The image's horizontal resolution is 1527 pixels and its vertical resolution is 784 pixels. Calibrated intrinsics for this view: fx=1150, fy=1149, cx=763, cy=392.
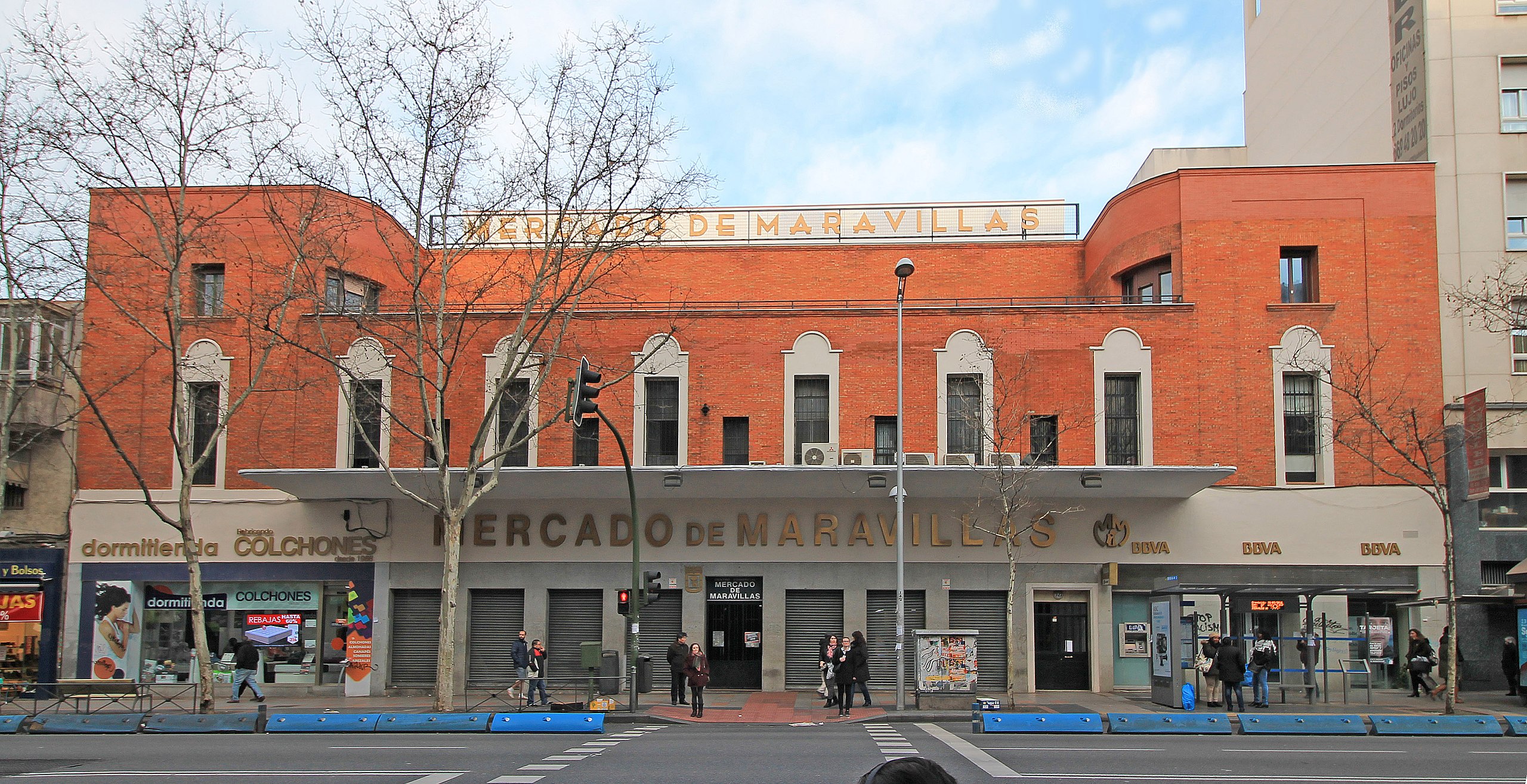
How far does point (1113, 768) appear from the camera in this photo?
14.1 meters

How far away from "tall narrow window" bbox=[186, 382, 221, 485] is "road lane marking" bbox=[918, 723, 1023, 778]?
19.3 m

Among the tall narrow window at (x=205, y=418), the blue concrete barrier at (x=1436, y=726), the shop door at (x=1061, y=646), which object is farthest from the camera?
the tall narrow window at (x=205, y=418)

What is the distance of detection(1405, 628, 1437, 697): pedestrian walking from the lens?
83.1 feet

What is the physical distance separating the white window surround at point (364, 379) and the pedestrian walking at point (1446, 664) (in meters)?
23.5

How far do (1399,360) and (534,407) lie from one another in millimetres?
20788

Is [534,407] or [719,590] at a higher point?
[534,407]

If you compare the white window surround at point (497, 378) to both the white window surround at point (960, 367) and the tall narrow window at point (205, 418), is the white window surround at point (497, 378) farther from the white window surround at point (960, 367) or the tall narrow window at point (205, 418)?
the white window surround at point (960, 367)

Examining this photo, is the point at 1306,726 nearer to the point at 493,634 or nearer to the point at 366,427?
the point at 493,634

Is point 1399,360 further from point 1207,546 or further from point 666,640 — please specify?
point 666,640

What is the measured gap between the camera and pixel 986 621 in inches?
1094

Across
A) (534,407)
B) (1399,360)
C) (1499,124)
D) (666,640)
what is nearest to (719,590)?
(666,640)

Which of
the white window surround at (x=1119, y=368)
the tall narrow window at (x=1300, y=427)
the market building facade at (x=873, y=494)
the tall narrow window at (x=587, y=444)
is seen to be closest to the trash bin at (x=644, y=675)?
the market building facade at (x=873, y=494)

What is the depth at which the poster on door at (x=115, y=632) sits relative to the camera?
27.9 m

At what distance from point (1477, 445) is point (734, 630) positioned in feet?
57.3
